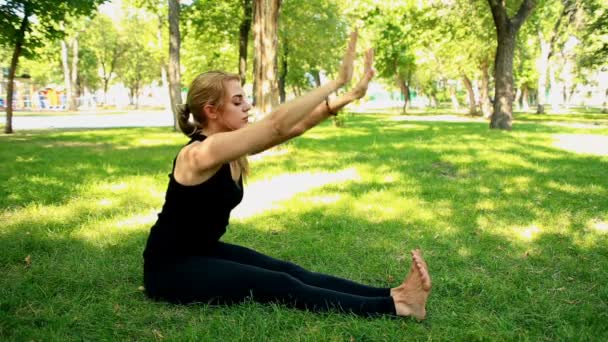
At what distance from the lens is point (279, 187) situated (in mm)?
8219

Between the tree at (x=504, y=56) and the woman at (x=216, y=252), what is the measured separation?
1838cm

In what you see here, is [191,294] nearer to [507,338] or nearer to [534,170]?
[507,338]

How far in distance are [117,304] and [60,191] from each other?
497cm

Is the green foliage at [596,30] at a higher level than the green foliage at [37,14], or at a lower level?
higher

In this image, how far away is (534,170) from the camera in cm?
952

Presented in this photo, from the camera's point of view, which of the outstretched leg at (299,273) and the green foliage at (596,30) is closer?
the outstretched leg at (299,273)

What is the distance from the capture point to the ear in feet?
10.3

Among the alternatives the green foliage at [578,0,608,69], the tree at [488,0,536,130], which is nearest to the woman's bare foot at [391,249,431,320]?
the tree at [488,0,536,130]

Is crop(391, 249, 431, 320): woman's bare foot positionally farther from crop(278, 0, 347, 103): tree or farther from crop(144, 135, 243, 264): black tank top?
crop(278, 0, 347, 103): tree

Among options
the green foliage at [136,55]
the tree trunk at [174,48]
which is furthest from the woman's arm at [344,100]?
the green foliage at [136,55]

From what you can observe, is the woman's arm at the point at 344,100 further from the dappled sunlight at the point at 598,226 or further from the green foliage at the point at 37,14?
the green foliage at the point at 37,14

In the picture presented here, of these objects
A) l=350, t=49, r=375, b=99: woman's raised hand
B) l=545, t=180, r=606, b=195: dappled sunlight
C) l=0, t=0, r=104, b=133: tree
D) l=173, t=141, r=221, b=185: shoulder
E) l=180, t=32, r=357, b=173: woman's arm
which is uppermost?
l=0, t=0, r=104, b=133: tree

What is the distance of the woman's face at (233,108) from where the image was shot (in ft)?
10.3

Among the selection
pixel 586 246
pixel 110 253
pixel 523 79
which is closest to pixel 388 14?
pixel 586 246
